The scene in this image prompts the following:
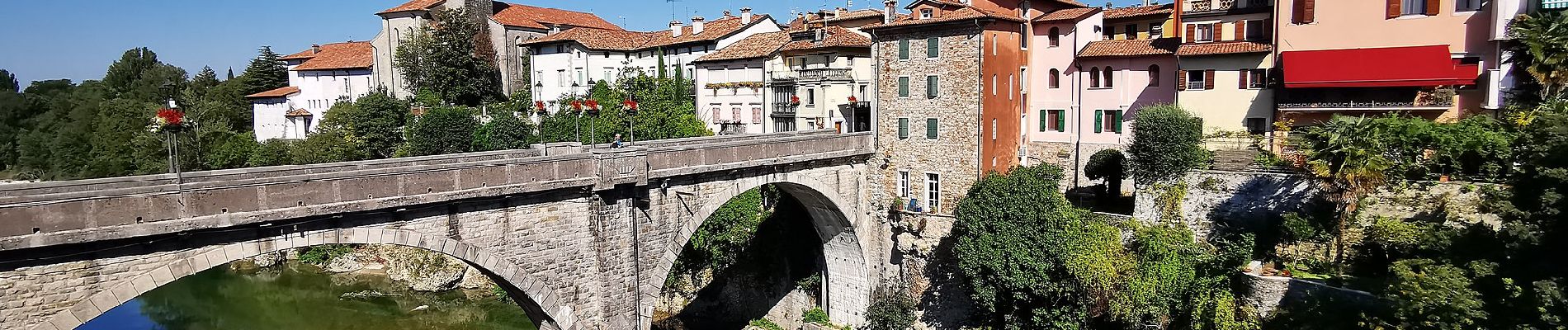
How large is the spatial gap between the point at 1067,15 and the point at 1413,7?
9492mm

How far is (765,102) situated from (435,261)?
17807mm

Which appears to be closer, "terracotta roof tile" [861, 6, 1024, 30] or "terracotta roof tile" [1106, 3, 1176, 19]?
"terracotta roof tile" [861, 6, 1024, 30]

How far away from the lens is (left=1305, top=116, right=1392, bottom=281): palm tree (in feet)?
67.1

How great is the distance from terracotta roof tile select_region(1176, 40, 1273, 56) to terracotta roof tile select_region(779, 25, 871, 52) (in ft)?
47.3

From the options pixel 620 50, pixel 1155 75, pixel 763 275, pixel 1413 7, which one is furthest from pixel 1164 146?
pixel 620 50

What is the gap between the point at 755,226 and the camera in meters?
33.8

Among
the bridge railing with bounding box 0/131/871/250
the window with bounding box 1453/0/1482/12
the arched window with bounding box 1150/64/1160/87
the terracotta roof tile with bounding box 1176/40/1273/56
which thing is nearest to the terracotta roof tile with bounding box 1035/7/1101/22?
the arched window with bounding box 1150/64/1160/87

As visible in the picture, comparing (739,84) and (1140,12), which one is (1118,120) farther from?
(739,84)

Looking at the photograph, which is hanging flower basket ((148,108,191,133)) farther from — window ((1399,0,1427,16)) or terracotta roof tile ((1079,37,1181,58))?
window ((1399,0,1427,16))

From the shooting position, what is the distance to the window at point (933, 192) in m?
27.9

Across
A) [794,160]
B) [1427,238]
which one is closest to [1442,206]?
[1427,238]

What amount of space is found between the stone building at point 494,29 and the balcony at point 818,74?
86.7ft

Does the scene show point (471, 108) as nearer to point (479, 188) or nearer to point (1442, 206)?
point (479, 188)

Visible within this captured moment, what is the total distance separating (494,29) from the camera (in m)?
63.1
